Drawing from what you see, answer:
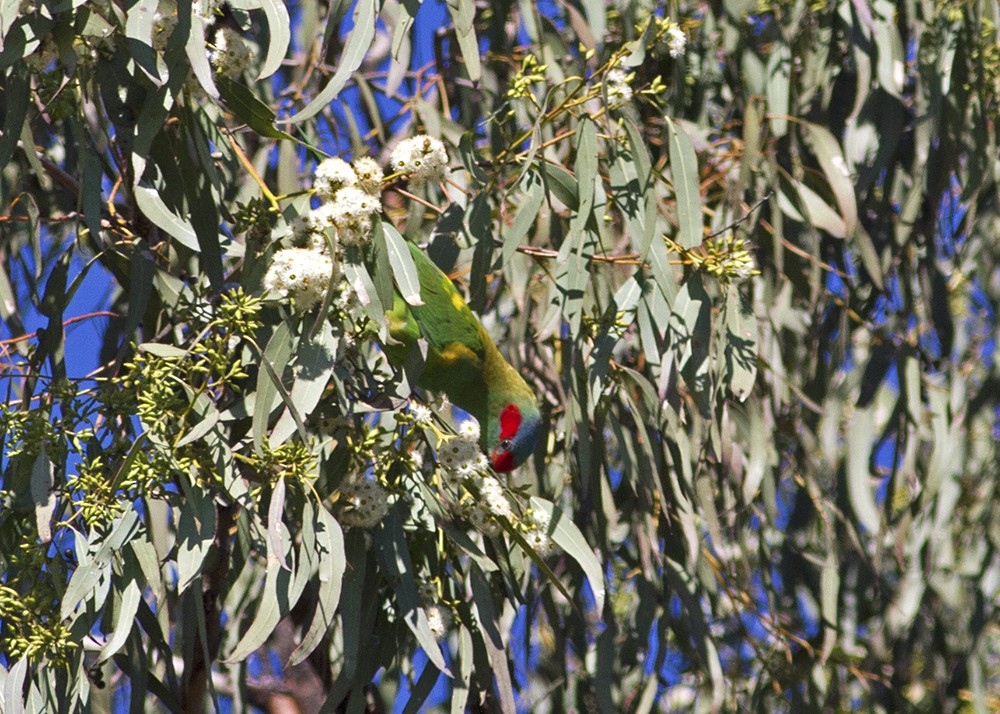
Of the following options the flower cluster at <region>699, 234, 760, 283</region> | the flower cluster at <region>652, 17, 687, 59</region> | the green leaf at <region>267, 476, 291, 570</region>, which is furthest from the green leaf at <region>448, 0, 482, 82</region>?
the green leaf at <region>267, 476, 291, 570</region>

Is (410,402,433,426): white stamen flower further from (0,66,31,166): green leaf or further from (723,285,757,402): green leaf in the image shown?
(0,66,31,166): green leaf

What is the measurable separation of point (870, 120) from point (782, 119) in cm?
23

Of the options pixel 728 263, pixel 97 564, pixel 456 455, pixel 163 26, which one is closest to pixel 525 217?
pixel 728 263

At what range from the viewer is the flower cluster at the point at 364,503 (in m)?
2.06

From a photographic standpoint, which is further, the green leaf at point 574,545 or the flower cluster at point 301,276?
the green leaf at point 574,545

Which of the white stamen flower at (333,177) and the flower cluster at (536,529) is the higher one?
the white stamen flower at (333,177)

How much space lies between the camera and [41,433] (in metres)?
1.95

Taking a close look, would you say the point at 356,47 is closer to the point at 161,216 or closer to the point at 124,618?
the point at 161,216

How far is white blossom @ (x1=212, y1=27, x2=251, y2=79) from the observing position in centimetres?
206

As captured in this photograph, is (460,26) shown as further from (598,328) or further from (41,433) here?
(41,433)

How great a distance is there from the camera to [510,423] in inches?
96.7

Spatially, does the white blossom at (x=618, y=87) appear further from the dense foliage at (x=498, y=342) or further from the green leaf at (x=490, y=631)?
→ the green leaf at (x=490, y=631)

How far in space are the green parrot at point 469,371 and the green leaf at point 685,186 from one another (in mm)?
445

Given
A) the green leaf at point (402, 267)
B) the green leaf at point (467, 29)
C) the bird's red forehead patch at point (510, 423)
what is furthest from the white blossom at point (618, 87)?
the bird's red forehead patch at point (510, 423)
